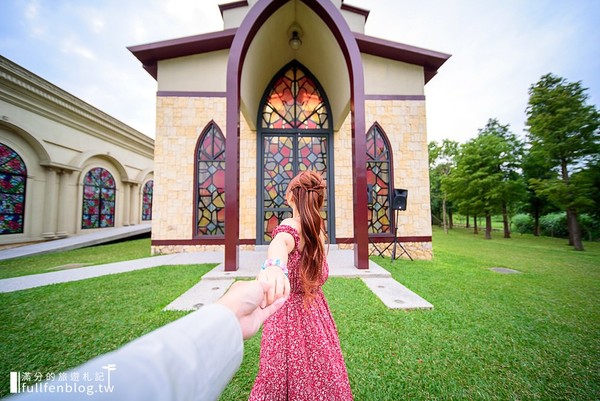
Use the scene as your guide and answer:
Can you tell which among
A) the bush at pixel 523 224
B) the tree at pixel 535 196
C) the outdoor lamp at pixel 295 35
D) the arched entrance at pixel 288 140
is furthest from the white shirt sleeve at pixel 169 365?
the bush at pixel 523 224

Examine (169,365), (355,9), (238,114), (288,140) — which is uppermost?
(355,9)

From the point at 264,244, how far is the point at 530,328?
568 centimetres

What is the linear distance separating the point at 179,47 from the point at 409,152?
7965 millimetres

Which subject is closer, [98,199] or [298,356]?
[298,356]

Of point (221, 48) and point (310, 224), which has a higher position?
point (221, 48)

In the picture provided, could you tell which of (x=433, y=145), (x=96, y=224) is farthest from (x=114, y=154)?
(x=433, y=145)

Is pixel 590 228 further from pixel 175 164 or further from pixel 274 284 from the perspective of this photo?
pixel 175 164

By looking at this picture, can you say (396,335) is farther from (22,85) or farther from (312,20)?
(22,85)

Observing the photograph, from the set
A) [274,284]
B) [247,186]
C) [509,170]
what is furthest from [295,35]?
[509,170]

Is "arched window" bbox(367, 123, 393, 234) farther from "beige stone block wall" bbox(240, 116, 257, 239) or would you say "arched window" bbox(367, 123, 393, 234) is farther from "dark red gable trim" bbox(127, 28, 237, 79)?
"dark red gable trim" bbox(127, 28, 237, 79)

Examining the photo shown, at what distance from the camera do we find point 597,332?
262 cm

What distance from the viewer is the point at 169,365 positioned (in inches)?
16.9

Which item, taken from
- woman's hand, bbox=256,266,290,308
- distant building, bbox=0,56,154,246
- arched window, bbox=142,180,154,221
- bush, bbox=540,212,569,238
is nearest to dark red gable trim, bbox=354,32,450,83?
woman's hand, bbox=256,266,290,308

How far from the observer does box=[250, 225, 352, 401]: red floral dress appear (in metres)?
1.36
